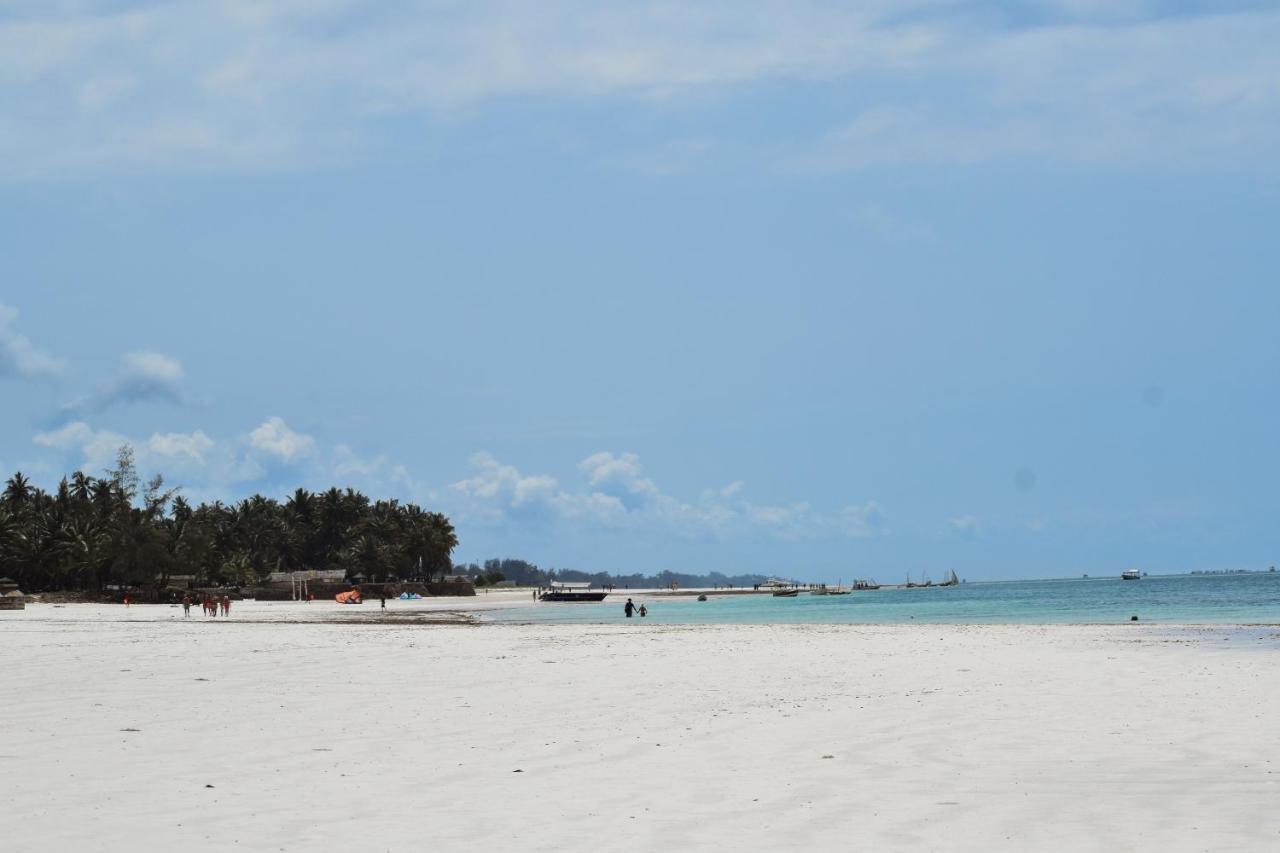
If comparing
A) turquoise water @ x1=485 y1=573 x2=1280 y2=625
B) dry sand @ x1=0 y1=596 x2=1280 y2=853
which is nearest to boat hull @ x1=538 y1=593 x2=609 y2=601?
turquoise water @ x1=485 y1=573 x2=1280 y2=625

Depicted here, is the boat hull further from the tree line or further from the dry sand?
the dry sand

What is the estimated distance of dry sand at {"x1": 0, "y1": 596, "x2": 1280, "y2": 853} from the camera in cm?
1036

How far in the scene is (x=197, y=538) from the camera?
124438 mm

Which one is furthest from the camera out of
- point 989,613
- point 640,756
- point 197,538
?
point 197,538

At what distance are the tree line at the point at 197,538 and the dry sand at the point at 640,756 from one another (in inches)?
3581

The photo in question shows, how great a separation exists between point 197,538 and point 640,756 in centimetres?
11929

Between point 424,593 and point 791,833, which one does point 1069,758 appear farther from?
point 424,593

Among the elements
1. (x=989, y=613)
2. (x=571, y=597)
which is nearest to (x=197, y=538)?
(x=571, y=597)

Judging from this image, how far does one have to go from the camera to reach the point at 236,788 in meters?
12.2

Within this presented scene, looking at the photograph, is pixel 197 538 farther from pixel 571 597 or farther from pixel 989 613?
pixel 989 613

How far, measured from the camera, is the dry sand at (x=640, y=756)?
34.0 feet

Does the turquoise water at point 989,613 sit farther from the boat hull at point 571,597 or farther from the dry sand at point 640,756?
the dry sand at point 640,756

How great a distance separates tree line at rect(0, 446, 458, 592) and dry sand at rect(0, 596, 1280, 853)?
90.9 m

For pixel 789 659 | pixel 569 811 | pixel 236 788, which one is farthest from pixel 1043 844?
pixel 789 659
